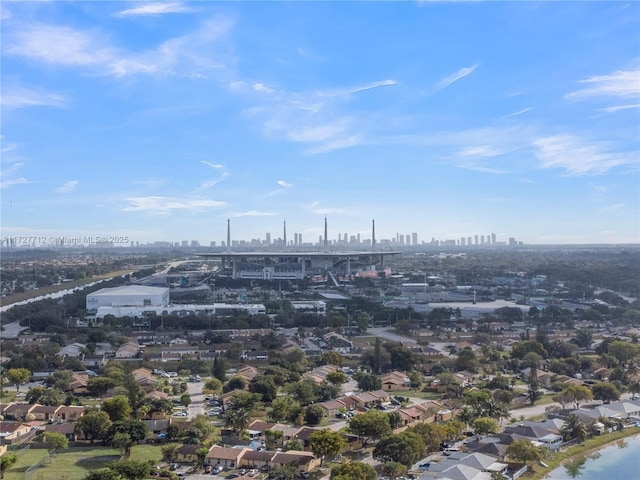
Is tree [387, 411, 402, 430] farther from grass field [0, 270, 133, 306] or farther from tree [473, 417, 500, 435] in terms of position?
grass field [0, 270, 133, 306]

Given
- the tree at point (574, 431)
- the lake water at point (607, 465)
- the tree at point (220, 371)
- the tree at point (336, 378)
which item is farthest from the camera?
the tree at point (220, 371)

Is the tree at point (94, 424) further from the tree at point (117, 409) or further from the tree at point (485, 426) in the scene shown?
the tree at point (485, 426)

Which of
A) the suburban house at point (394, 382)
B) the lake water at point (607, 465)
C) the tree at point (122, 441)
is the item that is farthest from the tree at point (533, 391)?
the tree at point (122, 441)

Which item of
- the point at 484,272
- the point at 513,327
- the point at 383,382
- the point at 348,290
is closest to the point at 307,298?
the point at 348,290

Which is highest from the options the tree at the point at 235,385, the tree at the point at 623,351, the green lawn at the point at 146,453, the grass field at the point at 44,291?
the grass field at the point at 44,291

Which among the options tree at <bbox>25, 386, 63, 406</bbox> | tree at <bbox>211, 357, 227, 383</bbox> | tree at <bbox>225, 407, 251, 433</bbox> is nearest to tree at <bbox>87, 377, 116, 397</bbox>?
tree at <bbox>25, 386, 63, 406</bbox>

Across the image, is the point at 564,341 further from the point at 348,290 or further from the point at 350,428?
the point at 348,290
